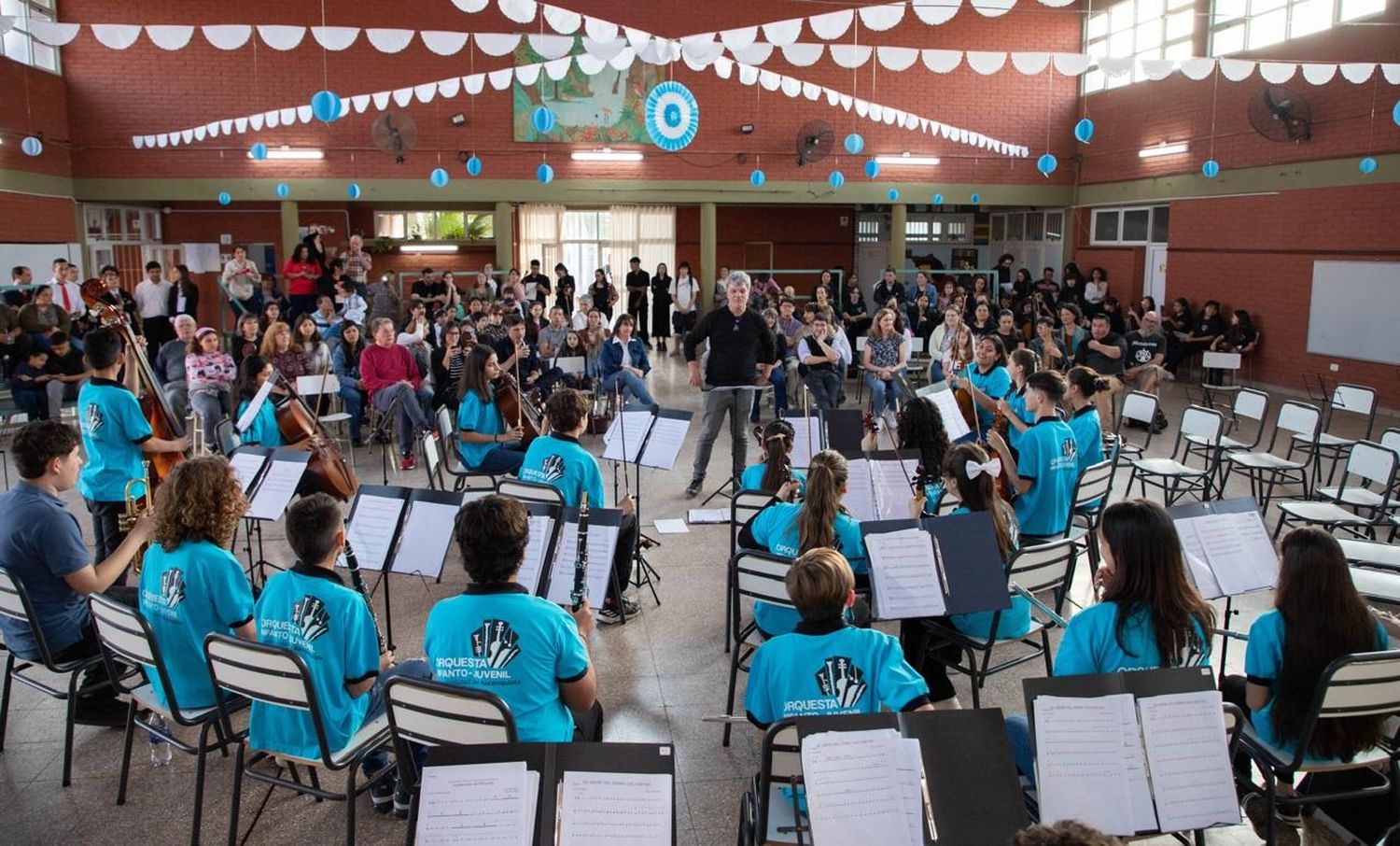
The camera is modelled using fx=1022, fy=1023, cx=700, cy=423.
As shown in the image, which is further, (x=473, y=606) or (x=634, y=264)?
(x=634, y=264)

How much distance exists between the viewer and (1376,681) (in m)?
3.35

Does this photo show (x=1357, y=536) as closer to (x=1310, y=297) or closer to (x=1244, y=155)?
(x=1310, y=297)

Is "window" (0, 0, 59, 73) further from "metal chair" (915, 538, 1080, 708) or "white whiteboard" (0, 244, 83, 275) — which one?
"metal chair" (915, 538, 1080, 708)

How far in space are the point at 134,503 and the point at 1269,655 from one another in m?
5.68

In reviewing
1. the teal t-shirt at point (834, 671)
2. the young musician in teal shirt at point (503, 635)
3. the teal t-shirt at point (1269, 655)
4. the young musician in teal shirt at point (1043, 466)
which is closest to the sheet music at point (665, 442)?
the young musician in teal shirt at point (1043, 466)

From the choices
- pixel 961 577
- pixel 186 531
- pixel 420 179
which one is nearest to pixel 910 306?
pixel 420 179

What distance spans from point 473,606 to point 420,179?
53.7 ft

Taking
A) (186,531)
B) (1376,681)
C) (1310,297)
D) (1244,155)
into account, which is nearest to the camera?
(1376,681)

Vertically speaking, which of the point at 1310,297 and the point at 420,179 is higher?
the point at 420,179

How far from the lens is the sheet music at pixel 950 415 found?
6676 mm

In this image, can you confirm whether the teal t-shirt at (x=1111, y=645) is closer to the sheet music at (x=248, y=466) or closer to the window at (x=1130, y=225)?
the sheet music at (x=248, y=466)

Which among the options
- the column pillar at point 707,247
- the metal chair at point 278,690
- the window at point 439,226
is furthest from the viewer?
the window at point 439,226

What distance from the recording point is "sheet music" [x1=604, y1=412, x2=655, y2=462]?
264 inches

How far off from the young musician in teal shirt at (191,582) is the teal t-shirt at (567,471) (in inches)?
76.4
